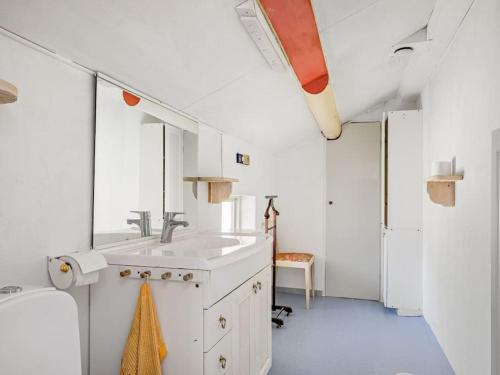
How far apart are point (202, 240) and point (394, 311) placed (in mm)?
2938

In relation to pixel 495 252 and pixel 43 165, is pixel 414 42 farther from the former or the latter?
pixel 43 165

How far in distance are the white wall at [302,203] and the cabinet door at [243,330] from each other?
2.87m

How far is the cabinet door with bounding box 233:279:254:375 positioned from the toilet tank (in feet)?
3.20

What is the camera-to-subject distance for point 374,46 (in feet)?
9.51

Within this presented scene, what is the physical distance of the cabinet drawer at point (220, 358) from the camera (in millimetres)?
1737

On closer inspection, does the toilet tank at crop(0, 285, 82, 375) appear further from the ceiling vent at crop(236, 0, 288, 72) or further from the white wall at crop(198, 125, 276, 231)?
the white wall at crop(198, 125, 276, 231)

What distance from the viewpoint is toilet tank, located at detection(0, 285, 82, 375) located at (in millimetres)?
1017

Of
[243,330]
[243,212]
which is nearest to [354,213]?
[243,212]

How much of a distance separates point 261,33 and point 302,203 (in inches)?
138

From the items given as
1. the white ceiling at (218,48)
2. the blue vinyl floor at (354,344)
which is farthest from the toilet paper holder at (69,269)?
Result: the blue vinyl floor at (354,344)

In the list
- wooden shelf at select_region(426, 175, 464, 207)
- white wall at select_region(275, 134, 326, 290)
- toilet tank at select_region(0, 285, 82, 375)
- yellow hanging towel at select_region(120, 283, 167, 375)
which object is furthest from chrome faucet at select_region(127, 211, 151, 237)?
white wall at select_region(275, 134, 326, 290)

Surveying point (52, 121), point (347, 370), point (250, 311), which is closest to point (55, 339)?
point (52, 121)

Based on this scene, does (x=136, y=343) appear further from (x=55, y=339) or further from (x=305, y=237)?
(x=305, y=237)

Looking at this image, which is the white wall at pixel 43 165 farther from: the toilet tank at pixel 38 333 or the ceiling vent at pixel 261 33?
the ceiling vent at pixel 261 33
